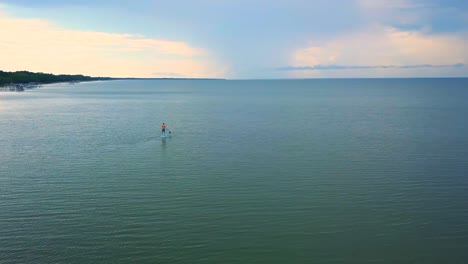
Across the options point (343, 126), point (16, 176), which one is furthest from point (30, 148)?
point (343, 126)

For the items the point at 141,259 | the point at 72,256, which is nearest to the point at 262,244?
the point at 141,259

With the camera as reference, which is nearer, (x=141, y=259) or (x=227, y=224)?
(x=141, y=259)

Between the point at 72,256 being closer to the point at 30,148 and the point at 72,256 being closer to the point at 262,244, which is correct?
the point at 262,244

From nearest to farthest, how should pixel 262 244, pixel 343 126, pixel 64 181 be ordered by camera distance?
pixel 262 244
pixel 64 181
pixel 343 126

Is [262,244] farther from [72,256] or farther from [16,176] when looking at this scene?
[16,176]

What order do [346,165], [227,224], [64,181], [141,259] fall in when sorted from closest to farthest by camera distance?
[141,259] → [227,224] → [64,181] → [346,165]

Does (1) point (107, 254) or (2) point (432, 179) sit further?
(2) point (432, 179)

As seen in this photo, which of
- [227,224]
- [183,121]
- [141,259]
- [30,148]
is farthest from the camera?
[183,121]

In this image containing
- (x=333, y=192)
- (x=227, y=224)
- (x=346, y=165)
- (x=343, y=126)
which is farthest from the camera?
(x=343, y=126)
